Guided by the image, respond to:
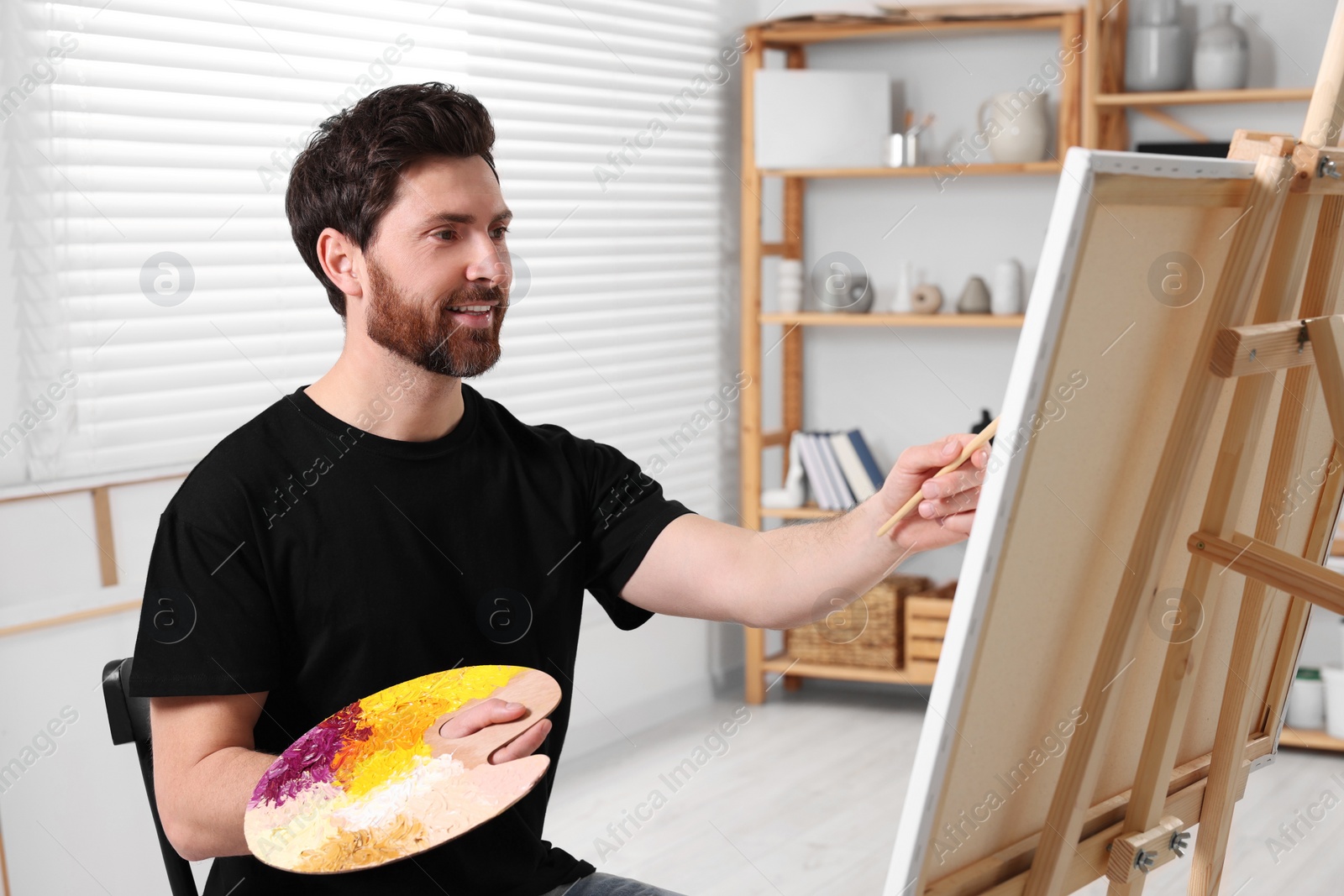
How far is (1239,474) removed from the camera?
1.17 m

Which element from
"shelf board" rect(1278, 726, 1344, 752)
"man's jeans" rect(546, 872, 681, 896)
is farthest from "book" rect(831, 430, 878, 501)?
"man's jeans" rect(546, 872, 681, 896)

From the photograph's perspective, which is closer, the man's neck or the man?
the man

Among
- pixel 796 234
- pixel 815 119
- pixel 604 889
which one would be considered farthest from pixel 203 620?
pixel 796 234

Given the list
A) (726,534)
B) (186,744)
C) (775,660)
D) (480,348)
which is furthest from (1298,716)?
(186,744)

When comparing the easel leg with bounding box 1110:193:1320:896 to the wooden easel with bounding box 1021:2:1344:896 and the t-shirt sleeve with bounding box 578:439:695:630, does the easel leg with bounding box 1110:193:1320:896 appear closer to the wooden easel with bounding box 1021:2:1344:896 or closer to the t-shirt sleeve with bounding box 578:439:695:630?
the wooden easel with bounding box 1021:2:1344:896

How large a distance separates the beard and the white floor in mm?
1597

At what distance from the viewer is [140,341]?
8.21 feet

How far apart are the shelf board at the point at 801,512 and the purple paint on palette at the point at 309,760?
2821 millimetres

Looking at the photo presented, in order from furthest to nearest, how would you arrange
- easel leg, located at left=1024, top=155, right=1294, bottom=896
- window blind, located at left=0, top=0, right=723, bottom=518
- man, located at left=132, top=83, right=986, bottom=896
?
window blind, located at left=0, top=0, right=723, bottom=518 < man, located at left=132, top=83, right=986, bottom=896 < easel leg, located at left=1024, top=155, right=1294, bottom=896

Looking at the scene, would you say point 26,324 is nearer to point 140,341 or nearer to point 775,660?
point 140,341

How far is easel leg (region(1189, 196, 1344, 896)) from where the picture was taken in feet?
4.23

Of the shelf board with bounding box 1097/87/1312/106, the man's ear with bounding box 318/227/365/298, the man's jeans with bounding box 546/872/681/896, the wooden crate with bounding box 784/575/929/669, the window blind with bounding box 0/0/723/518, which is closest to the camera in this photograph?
the man's jeans with bounding box 546/872/681/896

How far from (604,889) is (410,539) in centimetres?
45

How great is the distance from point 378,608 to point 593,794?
1934 mm
